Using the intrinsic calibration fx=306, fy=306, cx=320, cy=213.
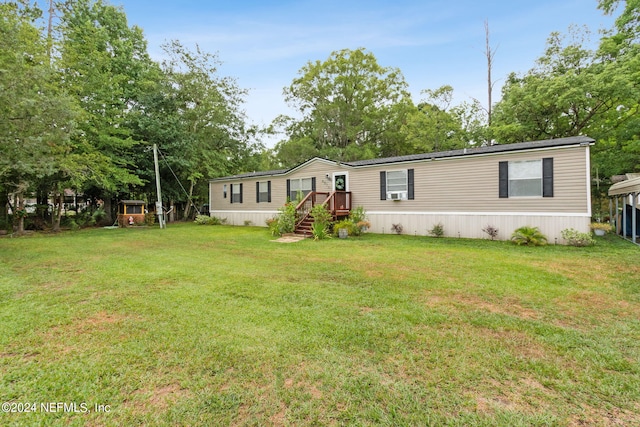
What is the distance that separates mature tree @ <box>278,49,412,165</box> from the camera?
23.8m

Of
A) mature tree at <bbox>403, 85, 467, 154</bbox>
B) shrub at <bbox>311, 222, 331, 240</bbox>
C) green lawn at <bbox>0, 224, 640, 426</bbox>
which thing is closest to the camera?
green lawn at <bbox>0, 224, 640, 426</bbox>

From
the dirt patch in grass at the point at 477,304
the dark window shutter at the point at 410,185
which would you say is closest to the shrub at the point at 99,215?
the dark window shutter at the point at 410,185

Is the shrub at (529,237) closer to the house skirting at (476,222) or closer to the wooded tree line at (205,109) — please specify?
the house skirting at (476,222)

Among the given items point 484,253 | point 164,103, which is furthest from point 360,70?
point 484,253

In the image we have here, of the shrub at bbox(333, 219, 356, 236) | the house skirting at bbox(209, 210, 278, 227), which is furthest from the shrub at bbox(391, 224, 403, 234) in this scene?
the house skirting at bbox(209, 210, 278, 227)

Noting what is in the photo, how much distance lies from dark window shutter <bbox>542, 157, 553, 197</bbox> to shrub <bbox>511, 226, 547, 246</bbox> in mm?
1163

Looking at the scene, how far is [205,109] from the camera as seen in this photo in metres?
20.2

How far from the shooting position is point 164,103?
18375mm

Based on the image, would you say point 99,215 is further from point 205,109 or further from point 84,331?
point 84,331

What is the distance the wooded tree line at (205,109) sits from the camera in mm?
9261

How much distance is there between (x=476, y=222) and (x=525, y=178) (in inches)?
76.9

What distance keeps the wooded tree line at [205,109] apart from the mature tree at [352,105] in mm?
99

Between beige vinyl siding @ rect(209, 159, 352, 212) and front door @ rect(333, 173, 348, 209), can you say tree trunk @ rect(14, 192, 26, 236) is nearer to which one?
beige vinyl siding @ rect(209, 159, 352, 212)

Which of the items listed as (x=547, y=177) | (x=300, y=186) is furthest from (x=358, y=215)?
(x=547, y=177)
